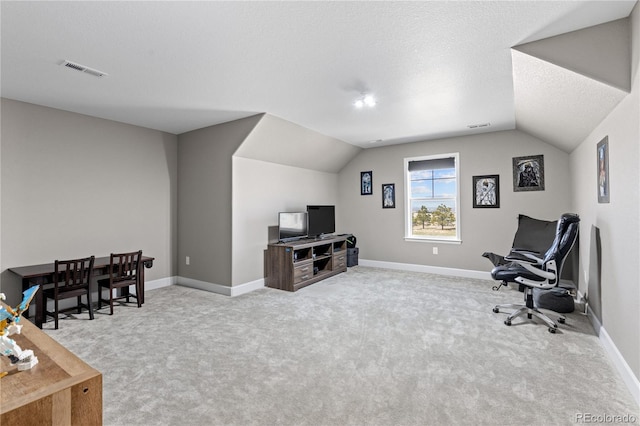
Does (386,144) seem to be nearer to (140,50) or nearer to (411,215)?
(411,215)

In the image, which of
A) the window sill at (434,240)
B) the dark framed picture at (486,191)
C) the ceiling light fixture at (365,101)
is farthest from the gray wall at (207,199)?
the dark framed picture at (486,191)

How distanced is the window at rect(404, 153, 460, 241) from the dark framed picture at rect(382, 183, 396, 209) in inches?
10.8

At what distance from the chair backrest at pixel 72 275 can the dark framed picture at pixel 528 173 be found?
6.21 meters

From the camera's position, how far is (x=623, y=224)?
2.36 metres

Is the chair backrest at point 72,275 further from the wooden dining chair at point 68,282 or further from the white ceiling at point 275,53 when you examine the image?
the white ceiling at point 275,53

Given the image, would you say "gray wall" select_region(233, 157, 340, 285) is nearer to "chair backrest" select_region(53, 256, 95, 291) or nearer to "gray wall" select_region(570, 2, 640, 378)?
"chair backrest" select_region(53, 256, 95, 291)

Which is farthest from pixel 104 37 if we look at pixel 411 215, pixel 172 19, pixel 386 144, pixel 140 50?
pixel 411 215

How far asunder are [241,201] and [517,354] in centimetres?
387

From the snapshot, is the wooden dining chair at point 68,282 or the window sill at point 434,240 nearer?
the wooden dining chair at point 68,282

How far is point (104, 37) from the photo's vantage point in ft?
7.57

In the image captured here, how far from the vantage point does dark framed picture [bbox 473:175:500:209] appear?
17.6 feet

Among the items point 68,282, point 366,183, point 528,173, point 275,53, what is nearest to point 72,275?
point 68,282

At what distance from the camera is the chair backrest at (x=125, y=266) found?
3887 mm

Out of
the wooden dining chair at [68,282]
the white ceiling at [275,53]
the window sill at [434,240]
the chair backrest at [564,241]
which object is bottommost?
the wooden dining chair at [68,282]
